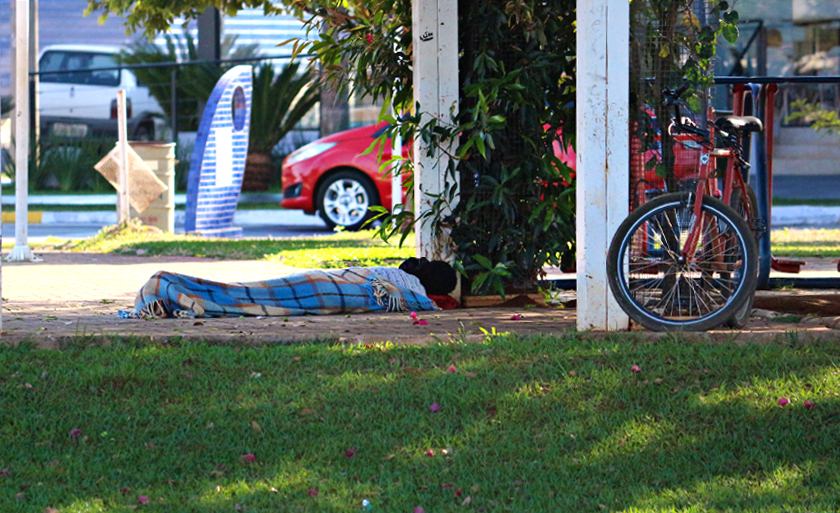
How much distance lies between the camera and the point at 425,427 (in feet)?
12.7

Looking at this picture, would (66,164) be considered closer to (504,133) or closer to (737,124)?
(504,133)

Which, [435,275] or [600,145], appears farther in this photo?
[435,275]

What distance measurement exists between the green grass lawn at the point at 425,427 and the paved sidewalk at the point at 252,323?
0.51 ft

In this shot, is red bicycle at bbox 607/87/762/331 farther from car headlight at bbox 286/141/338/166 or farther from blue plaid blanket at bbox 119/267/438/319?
car headlight at bbox 286/141/338/166

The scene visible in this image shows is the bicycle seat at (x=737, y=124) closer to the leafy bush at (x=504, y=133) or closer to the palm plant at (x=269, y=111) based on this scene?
the leafy bush at (x=504, y=133)

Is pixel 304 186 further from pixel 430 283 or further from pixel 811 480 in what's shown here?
pixel 811 480

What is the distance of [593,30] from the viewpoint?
488 centimetres

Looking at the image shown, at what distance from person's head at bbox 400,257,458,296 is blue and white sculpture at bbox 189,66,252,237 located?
20.5 feet

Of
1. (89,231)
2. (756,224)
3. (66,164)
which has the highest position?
(66,164)

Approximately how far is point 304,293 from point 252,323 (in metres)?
0.55

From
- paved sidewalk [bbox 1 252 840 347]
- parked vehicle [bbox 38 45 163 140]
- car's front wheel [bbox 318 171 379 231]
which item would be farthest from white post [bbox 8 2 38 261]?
parked vehicle [bbox 38 45 163 140]

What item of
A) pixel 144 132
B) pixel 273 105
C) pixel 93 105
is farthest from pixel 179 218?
pixel 93 105

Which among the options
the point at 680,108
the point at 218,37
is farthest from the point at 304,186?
the point at 680,108

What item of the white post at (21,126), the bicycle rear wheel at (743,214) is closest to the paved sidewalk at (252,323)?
the bicycle rear wheel at (743,214)
